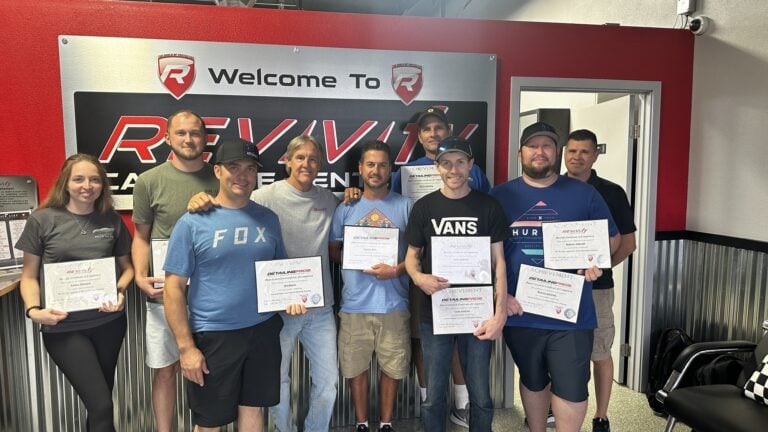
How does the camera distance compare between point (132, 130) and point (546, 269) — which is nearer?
point (546, 269)

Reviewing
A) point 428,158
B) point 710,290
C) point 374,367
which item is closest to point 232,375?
point 374,367

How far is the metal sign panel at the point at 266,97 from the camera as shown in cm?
264

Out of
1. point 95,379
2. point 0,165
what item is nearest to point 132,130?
point 0,165

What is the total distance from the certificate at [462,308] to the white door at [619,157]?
172cm

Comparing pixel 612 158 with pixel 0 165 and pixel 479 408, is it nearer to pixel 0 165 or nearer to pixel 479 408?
pixel 479 408

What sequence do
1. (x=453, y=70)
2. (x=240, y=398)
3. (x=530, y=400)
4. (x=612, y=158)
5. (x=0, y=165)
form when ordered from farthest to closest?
1. (x=612, y=158)
2. (x=453, y=70)
3. (x=0, y=165)
4. (x=530, y=400)
5. (x=240, y=398)

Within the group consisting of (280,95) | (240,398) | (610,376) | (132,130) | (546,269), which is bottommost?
(610,376)

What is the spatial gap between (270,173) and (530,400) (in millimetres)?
1789

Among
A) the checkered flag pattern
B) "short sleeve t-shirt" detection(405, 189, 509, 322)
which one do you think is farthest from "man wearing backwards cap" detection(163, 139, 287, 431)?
the checkered flag pattern

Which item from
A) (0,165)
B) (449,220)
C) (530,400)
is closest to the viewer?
(449,220)

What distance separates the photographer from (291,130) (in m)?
2.84

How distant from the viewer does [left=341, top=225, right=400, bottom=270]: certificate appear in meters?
2.43

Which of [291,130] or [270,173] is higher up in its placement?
[291,130]

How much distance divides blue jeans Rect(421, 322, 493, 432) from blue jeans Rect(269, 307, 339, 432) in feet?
1.56
